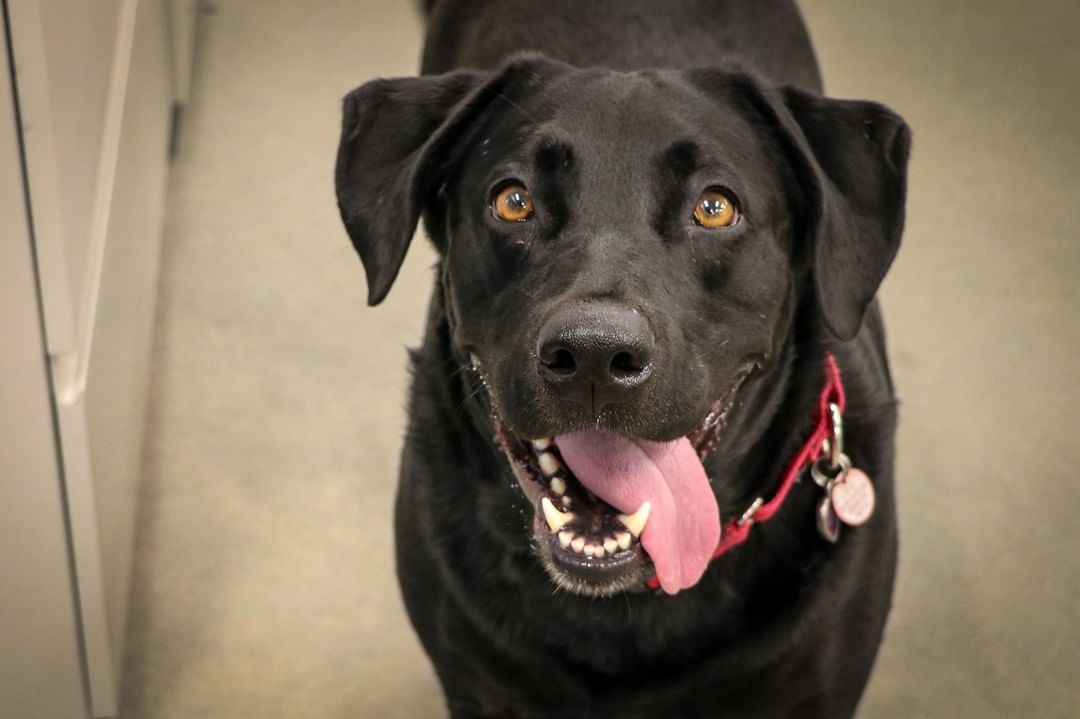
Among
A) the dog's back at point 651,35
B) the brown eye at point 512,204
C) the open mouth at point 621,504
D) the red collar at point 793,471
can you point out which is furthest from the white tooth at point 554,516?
the dog's back at point 651,35

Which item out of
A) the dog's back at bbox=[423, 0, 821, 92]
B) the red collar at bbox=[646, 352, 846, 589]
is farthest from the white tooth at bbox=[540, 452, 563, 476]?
the dog's back at bbox=[423, 0, 821, 92]

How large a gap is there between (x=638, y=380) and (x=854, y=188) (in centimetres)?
36

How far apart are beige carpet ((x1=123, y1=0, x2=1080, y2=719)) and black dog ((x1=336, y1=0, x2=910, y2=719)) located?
0.51 metres

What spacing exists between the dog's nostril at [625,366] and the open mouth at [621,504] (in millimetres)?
151

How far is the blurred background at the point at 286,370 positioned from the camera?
1604 mm

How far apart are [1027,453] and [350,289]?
1232mm

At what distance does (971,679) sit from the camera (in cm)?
210

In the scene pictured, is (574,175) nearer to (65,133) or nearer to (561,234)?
(561,234)

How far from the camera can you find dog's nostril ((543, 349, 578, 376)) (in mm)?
1238

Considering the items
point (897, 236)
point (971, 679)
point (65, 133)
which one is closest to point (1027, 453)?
point (971, 679)

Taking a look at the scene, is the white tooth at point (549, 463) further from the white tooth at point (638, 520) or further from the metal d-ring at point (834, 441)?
the metal d-ring at point (834, 441)

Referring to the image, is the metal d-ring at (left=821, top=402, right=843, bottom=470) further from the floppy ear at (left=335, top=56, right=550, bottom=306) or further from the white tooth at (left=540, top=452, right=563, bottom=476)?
the floppy ear at (left=335, top=56, right=550, bottom=306)

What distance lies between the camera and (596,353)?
1211mm

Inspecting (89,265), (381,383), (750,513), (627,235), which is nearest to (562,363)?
(627,235)
